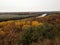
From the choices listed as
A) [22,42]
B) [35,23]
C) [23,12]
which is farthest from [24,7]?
[22,42]

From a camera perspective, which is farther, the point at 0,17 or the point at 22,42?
the point at 0,17

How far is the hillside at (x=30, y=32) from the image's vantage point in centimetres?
177

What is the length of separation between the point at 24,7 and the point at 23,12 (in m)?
→ 0.08

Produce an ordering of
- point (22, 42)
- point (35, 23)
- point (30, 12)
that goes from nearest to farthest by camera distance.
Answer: point (22, 42)
point (35, 23)
point (30, 12)

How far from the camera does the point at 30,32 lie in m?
1.82

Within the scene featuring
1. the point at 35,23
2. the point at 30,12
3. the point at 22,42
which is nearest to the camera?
the point at 22,42

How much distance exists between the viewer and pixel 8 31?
1810mm

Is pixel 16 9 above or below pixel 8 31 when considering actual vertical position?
above

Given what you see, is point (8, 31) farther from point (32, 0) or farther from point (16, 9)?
point (32, 0)

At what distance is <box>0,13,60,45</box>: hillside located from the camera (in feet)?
5.80

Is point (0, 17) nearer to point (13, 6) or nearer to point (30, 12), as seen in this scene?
point (13, 6)

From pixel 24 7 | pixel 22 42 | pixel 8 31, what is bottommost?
pixel 22 42

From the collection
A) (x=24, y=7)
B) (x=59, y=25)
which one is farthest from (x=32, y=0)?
(x=59, y=25)

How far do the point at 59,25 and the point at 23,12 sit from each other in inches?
22.8
